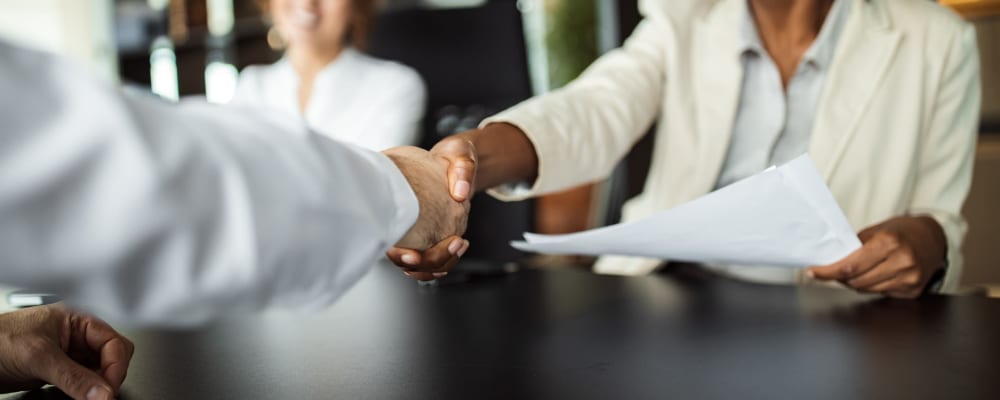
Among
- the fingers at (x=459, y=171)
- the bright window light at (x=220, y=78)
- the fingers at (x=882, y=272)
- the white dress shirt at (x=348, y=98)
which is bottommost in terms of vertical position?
the bright window light at (x=220, y=78)

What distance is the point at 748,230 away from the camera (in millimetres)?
802

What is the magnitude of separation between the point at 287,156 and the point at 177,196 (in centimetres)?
9

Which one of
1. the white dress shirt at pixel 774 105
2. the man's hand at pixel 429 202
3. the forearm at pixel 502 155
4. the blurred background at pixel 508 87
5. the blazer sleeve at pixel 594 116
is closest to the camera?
the man's hand at pixel 429 202

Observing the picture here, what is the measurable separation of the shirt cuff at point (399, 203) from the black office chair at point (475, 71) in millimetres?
1322

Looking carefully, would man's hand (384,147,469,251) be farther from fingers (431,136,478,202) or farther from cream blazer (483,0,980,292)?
cream blazer (483,0,980,292)

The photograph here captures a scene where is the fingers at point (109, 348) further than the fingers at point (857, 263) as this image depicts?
No

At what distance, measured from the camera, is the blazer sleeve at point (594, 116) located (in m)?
1.16

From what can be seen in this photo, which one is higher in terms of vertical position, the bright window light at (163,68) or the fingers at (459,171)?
the fingers at (459,171)

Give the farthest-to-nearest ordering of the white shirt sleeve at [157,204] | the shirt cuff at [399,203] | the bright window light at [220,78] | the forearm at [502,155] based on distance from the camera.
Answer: the bright window light at [220,78] → the forearm at [502,155] → the shirt cuff at [399,203] → the white shirt sleeve at [157,204]

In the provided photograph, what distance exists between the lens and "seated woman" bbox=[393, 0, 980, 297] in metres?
1.19

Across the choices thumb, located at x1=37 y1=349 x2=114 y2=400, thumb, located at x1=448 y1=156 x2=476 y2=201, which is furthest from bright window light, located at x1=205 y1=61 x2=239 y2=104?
thumb, located at x1=37 y1=349 x2=114 y2=400

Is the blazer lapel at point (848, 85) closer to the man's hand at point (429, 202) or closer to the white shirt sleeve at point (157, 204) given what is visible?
the man's hand at point (429, 202)

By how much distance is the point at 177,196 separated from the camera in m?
0.38

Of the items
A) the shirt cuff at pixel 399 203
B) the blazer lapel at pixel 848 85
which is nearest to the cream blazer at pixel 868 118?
the blazer lapel at pixel 848 85
